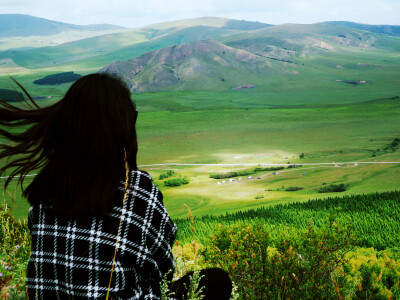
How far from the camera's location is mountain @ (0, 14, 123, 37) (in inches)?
634

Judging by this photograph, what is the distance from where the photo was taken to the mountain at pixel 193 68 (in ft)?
37.1

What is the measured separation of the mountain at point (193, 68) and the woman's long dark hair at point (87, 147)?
32.8ft

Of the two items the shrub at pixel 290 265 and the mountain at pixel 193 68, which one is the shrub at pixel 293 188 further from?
the mountain at pixel 193 68

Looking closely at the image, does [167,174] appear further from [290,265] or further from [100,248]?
[100,248]

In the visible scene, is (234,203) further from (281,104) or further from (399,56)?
Result: (399,56)

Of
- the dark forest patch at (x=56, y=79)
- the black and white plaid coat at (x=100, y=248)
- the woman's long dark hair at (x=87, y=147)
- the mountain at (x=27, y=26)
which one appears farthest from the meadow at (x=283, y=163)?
the mountain at (x=27, y=26)

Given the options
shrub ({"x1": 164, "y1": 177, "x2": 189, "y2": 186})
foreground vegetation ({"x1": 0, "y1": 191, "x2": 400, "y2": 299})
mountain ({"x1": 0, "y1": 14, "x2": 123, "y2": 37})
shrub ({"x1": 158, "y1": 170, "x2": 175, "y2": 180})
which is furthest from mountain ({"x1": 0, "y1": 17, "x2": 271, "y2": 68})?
foreground vegetation ({"x1": 0, "y1": 191, "x2": 400, "y2": 299})

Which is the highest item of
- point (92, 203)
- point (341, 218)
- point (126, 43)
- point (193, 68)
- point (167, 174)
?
point (126, 43)

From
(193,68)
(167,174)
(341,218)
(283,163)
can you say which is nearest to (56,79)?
(193,68)

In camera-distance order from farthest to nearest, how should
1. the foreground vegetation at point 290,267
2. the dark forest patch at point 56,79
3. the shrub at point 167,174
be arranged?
the dark forest patch at point 56,79 < the shrub at point 167,174 < the foreground vegetation at point 290,267

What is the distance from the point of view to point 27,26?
58.3ft

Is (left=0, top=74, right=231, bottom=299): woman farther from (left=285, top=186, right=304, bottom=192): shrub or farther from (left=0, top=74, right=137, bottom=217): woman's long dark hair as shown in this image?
(left=285, top=186, right=304, bottom=192): shrub

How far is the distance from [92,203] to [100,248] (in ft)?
0.49

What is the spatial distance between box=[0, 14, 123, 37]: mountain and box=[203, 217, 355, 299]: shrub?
1648 centimetres
